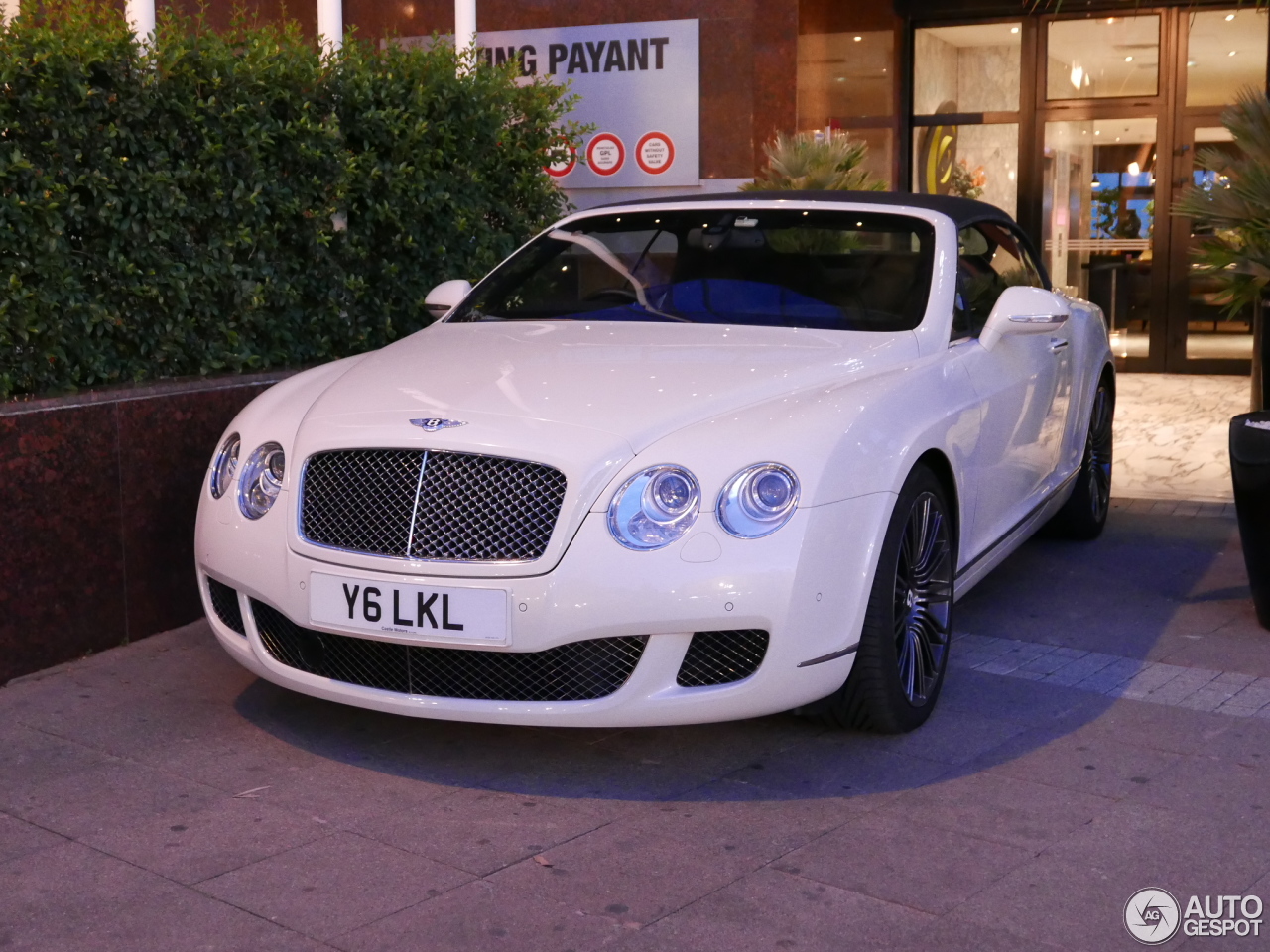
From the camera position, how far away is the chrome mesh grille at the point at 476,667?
11.3 feet

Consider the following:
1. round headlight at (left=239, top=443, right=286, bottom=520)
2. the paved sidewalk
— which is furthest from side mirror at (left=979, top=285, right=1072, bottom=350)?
round headlight at (left=239, top=443, right=286, bottom=520)

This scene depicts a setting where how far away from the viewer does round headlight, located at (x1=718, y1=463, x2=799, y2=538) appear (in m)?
3.39

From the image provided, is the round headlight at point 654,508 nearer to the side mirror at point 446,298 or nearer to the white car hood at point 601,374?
the white car hood at point 601,374

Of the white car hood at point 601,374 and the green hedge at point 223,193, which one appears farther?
the green hedge at point 223,193

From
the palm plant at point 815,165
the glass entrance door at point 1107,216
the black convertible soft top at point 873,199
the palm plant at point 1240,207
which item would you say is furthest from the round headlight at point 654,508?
the glass entrance door at point 1107,216

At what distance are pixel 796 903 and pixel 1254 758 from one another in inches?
60.6

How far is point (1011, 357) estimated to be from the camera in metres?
4.91

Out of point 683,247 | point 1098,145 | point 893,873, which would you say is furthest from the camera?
point 1098,145

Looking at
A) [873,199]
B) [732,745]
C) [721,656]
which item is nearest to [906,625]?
[732,745]

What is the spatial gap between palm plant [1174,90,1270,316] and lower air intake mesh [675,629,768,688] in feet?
20.2

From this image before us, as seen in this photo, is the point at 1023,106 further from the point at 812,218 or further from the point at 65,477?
the point at 65,477

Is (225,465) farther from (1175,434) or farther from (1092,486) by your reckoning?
(1175,434)

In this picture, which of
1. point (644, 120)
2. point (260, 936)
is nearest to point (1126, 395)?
point (644, 120)

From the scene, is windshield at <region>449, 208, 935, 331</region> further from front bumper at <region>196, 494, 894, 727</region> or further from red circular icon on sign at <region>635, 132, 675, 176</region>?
red circular icon on sign at <region>635, 132, 675, 176</region>
